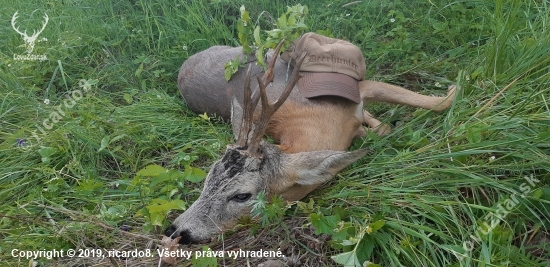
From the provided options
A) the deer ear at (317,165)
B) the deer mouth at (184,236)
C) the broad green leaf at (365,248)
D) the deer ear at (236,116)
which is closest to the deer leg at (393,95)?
the deer ear at (236,116)

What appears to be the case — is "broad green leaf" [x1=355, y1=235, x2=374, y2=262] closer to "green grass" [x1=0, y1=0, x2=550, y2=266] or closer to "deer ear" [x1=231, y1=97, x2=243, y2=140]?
"green grass" [x1=0, y1=0, x2=550, y2=266]

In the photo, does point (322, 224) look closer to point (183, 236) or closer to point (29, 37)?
point (183, 236)

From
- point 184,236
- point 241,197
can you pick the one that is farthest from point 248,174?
point 184,236

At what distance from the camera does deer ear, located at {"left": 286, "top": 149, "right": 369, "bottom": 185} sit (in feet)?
10.4

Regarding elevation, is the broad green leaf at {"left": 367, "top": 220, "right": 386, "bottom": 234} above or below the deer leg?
above

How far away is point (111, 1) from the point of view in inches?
235

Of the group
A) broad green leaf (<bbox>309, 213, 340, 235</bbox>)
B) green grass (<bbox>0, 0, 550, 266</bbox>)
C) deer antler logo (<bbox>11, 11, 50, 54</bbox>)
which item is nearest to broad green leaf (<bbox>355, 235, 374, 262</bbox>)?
green grass (<bbox>0, 0, 550, 266</bbox>)

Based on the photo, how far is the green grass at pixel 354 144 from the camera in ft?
9.40

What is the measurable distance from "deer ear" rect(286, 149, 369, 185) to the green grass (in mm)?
129

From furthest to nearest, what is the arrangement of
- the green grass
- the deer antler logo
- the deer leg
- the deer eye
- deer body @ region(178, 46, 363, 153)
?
the deer antler logo, the deer leg, deer body @ region(178, 46, 363, 153), the deer eye, the green grass

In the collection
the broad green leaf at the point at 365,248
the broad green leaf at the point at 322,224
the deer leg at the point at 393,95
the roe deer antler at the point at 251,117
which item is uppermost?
the roe deer antler at the point at 251,117

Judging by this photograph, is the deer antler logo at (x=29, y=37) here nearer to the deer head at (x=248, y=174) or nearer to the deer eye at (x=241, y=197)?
the deer head at (x=248, y=174)

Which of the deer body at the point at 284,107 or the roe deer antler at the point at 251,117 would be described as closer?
the roe deer antler at the point at 251,117

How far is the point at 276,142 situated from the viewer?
4.00 m
